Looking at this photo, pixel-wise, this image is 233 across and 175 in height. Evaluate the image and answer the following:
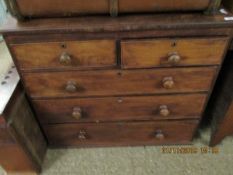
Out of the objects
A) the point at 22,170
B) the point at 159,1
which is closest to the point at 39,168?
the point at 22,170

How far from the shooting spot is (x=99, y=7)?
32.1 inches

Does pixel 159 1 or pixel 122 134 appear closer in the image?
pixel 159 1

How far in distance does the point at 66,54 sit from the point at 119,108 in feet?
1.31

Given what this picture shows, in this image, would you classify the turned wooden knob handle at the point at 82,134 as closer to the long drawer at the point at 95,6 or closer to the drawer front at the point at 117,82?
the drawer front at the point at 117,82

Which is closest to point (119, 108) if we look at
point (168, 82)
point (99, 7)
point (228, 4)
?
point (168, 82)

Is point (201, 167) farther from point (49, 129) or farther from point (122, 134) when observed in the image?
point (49, 129)

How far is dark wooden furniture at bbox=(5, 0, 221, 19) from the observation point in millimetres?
797

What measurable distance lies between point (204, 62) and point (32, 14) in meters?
0.71

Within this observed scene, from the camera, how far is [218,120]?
1.22 m

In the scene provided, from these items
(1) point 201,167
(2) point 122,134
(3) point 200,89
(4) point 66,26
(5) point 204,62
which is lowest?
(1) point 201,167

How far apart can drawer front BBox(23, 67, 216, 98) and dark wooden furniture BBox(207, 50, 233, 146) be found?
16cm

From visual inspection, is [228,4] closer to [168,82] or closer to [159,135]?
[168,82]
